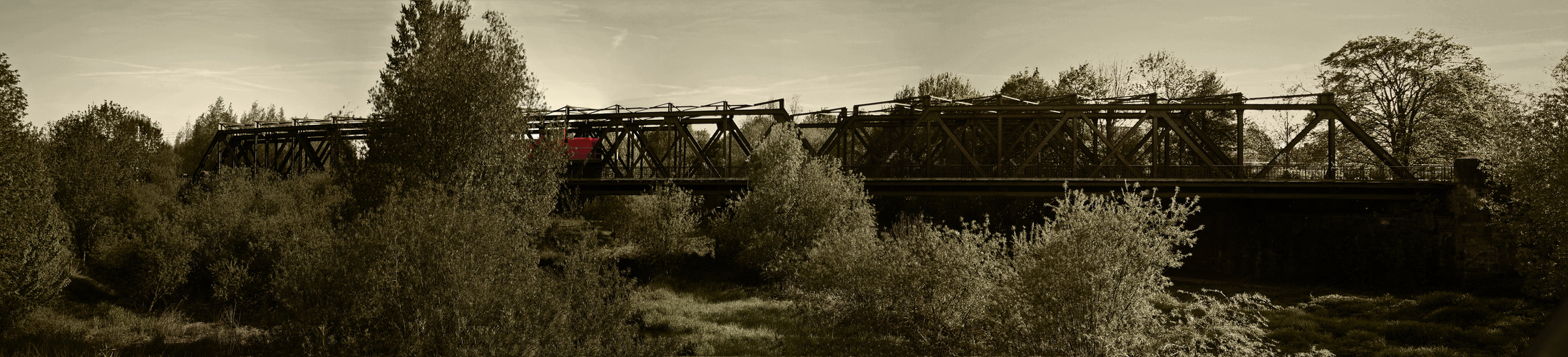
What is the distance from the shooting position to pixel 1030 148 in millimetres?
48656

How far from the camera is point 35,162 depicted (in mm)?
23219

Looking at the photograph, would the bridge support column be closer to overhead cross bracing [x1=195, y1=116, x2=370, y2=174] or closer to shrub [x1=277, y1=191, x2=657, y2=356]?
shrub [x1=277, y1=191, x2=657, y2=356]

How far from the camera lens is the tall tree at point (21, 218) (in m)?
21.9

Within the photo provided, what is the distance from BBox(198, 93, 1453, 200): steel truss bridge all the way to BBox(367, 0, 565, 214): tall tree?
7.70 feet

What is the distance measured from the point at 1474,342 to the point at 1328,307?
18.8 ft

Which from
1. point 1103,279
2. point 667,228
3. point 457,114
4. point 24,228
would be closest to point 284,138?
point 667,228

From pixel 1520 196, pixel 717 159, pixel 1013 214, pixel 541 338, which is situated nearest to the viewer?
pixel 541 338

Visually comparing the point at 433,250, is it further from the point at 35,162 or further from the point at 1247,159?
the point at 1247,159

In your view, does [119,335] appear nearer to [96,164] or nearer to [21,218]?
[21,218]

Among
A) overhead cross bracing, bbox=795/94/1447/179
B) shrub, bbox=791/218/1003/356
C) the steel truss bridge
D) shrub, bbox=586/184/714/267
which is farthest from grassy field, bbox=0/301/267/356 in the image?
overhead cross bracing, bbox=795/94/1447/179

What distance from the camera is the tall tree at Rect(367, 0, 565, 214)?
22.5m

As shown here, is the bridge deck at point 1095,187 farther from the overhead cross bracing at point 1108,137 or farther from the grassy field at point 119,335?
the grassy field at point 119,335

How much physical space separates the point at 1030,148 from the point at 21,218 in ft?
151

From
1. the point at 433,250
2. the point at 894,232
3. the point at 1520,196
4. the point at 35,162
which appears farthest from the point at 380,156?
the point at 1520,196
